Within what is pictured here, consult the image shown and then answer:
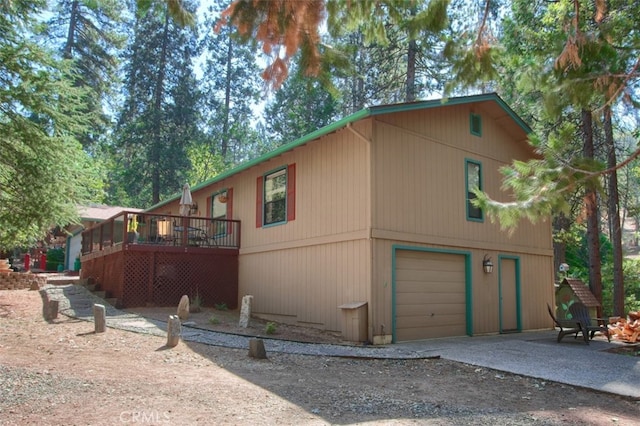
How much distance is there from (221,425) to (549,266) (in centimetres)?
1128

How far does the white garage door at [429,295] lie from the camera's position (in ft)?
31.8

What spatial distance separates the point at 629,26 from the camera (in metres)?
8.16

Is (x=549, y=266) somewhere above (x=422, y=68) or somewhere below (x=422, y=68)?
below

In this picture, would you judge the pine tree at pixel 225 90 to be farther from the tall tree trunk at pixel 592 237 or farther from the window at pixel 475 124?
the tall tree trunk at pixel 592 237

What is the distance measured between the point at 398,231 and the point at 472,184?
2883mm

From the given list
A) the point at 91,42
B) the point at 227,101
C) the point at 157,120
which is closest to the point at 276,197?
the point at 157,120

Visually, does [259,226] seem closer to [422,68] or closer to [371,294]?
[371,294]

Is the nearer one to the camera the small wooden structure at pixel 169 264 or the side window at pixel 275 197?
the side window at pixel 275 197

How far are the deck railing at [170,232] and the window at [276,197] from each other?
50.2 inches

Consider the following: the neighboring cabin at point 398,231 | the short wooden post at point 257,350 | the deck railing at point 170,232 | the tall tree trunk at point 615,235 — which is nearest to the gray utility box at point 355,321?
the neighboring cabin at point 398,231

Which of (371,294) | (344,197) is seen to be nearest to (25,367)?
(371,294)

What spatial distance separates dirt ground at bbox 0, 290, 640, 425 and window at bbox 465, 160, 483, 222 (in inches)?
180

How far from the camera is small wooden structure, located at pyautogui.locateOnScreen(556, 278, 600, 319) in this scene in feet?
41.3

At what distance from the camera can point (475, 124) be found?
1181cm
